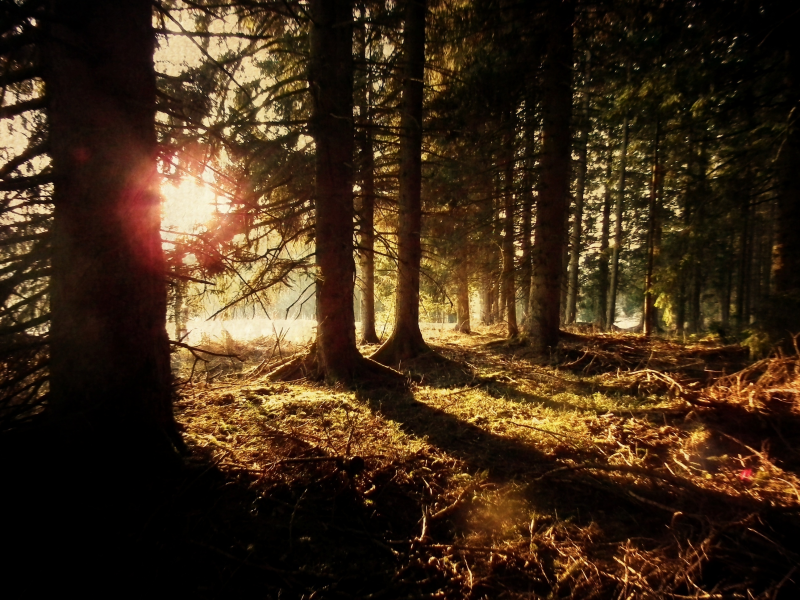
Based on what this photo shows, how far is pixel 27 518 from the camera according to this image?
243 centimetres

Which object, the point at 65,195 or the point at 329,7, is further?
the point at 329,7

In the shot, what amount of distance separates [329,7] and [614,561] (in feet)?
26.3

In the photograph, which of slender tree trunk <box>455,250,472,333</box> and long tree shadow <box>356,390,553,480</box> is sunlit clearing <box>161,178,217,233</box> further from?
slender tree trunk <box>455,250,472,333</box>

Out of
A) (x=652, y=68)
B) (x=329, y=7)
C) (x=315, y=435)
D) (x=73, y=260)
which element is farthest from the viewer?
(x=652, y=68)

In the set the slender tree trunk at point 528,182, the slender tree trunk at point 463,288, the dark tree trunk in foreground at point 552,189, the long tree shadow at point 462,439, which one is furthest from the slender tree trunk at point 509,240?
the long tree shadow at point 462,439

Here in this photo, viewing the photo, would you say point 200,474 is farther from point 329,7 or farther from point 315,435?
point 329,7

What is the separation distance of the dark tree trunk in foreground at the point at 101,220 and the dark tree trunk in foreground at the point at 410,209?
20.4ft

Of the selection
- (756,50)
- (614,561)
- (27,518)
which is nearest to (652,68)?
(756,50)

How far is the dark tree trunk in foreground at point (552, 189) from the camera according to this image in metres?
9.37

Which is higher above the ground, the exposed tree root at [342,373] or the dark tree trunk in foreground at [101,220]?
the dark tree trunk in foreground at [101,220]

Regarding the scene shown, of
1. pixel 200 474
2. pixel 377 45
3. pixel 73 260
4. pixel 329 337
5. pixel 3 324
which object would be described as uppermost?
pixel 377 45

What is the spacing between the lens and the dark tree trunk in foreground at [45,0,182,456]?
3.01m

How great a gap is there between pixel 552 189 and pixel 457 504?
27.5 ft

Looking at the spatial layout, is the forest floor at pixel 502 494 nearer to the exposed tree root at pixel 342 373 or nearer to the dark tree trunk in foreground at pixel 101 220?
the dark tree trunk in foreground at pixel 101 220
